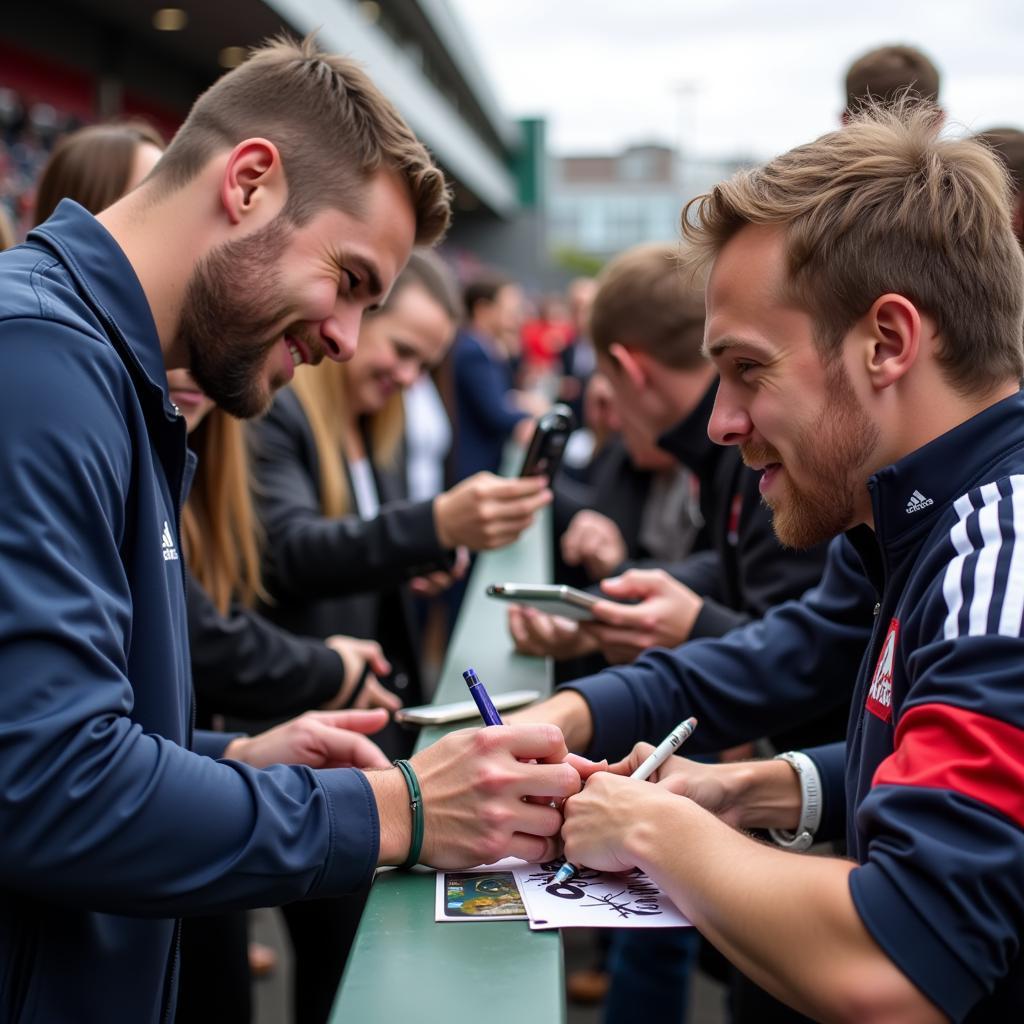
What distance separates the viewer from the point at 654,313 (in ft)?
10.6

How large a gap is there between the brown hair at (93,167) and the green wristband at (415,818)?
1.68m

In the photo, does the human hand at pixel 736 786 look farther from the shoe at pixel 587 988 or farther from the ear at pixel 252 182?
the shoe at pixel 587 988

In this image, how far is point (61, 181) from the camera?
2.64m

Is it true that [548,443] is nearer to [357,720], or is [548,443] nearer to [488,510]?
[488,510]

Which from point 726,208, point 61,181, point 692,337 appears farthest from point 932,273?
point 61,181

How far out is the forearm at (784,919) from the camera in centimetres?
115

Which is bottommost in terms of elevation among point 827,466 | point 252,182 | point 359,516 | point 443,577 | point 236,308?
point 443,577

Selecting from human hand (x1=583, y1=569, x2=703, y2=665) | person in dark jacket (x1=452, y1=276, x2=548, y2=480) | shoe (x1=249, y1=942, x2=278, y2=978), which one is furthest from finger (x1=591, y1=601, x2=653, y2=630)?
person in dark jacket (x1=452, y1=276, x2=548, y2=480)

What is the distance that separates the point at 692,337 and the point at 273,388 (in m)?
1.56

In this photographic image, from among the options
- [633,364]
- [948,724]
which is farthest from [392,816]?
[633,364]

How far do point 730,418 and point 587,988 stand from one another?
3.02 m

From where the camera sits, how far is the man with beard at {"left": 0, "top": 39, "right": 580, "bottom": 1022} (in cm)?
125

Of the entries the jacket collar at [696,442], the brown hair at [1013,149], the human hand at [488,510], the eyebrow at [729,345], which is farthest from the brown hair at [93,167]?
the brown hair at [1013,149]

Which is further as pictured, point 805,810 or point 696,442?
point 696,442
